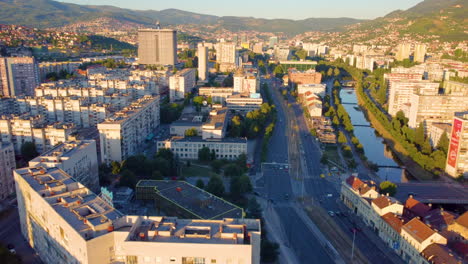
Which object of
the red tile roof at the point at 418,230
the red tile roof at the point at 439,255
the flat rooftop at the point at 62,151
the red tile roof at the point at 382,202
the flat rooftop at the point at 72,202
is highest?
the flat rooftop at the point at 72,202

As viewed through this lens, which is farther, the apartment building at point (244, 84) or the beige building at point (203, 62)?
the beige building at point (203, 62)

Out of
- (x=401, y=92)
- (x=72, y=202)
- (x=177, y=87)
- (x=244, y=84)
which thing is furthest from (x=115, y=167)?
(x=401, y=92)

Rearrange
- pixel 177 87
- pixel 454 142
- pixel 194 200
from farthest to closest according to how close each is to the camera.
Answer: pixel 177 87
pixel 454 142
pixel 194 200

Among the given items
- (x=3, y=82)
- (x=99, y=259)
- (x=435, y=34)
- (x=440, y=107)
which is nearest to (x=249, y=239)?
(x=99, y=259)

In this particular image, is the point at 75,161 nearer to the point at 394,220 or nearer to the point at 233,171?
the point at 233,171

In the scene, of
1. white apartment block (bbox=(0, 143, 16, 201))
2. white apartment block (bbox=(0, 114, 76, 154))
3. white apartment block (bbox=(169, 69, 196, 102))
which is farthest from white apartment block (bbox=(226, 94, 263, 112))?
white apartment block (bbox=(0, 143, 16, 201))

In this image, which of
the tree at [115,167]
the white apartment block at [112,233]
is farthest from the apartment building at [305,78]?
the white apartment block at [112,233]

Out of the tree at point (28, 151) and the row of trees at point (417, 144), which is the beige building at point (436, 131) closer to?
the row of trees at point (417, 144)
